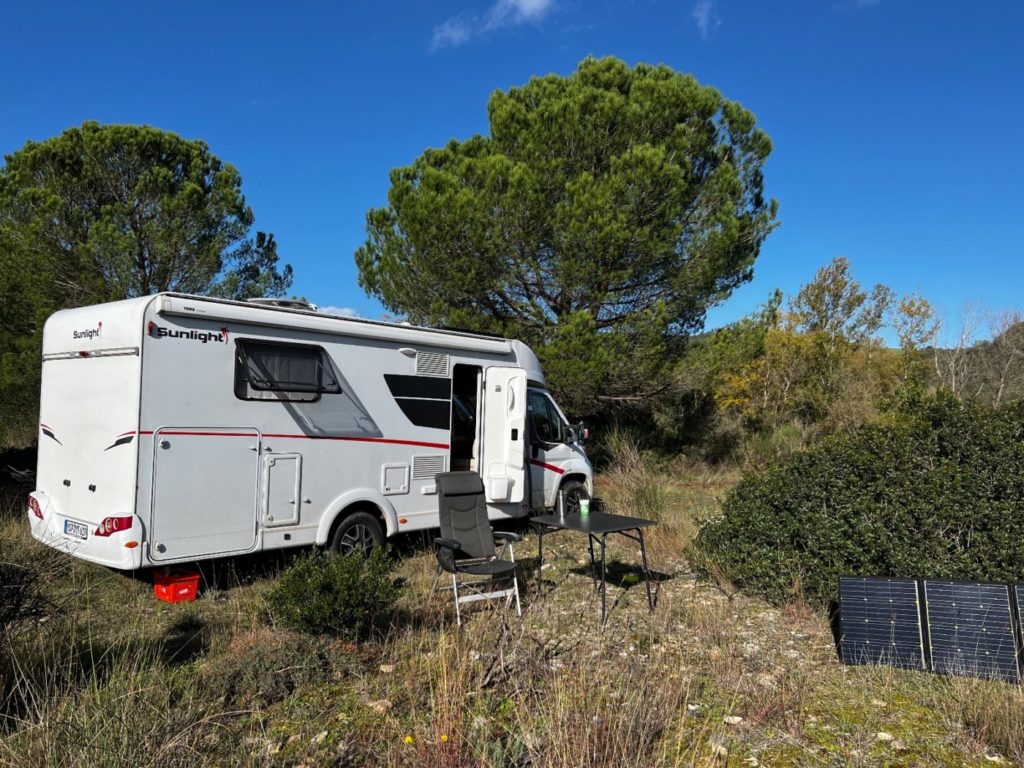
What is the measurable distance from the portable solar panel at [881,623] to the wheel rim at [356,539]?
413 centimetres

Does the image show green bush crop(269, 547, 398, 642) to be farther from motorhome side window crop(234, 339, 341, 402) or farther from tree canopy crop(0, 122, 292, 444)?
tree canopy crop(0, 122, 292, 444)

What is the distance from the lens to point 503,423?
8.23 metres

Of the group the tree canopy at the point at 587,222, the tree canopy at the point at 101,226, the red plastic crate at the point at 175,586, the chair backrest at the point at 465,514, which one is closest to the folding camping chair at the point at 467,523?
the chair backrest at the point at 465,514

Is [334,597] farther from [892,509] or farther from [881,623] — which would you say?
[892,509]

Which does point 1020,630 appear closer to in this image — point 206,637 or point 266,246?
point 206,637

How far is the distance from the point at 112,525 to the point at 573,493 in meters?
5.74

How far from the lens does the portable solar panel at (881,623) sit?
454 centimetres

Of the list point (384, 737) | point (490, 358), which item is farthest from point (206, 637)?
point (490, 358)

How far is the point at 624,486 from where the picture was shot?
10.9 meters

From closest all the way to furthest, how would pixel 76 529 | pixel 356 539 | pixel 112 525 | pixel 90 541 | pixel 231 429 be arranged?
pixel 112 525, pixel 90 541, pixel 76 529, pixel 231 429, pixel 356 539

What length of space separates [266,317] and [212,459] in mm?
1303

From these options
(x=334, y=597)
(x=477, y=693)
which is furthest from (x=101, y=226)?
(x=477, y=693)

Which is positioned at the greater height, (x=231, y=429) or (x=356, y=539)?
(x=231, y=429)

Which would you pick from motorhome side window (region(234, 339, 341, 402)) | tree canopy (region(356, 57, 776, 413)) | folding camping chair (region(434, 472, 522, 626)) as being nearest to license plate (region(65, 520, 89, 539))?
motorhome side window (region(234, 339, 341, 402))
